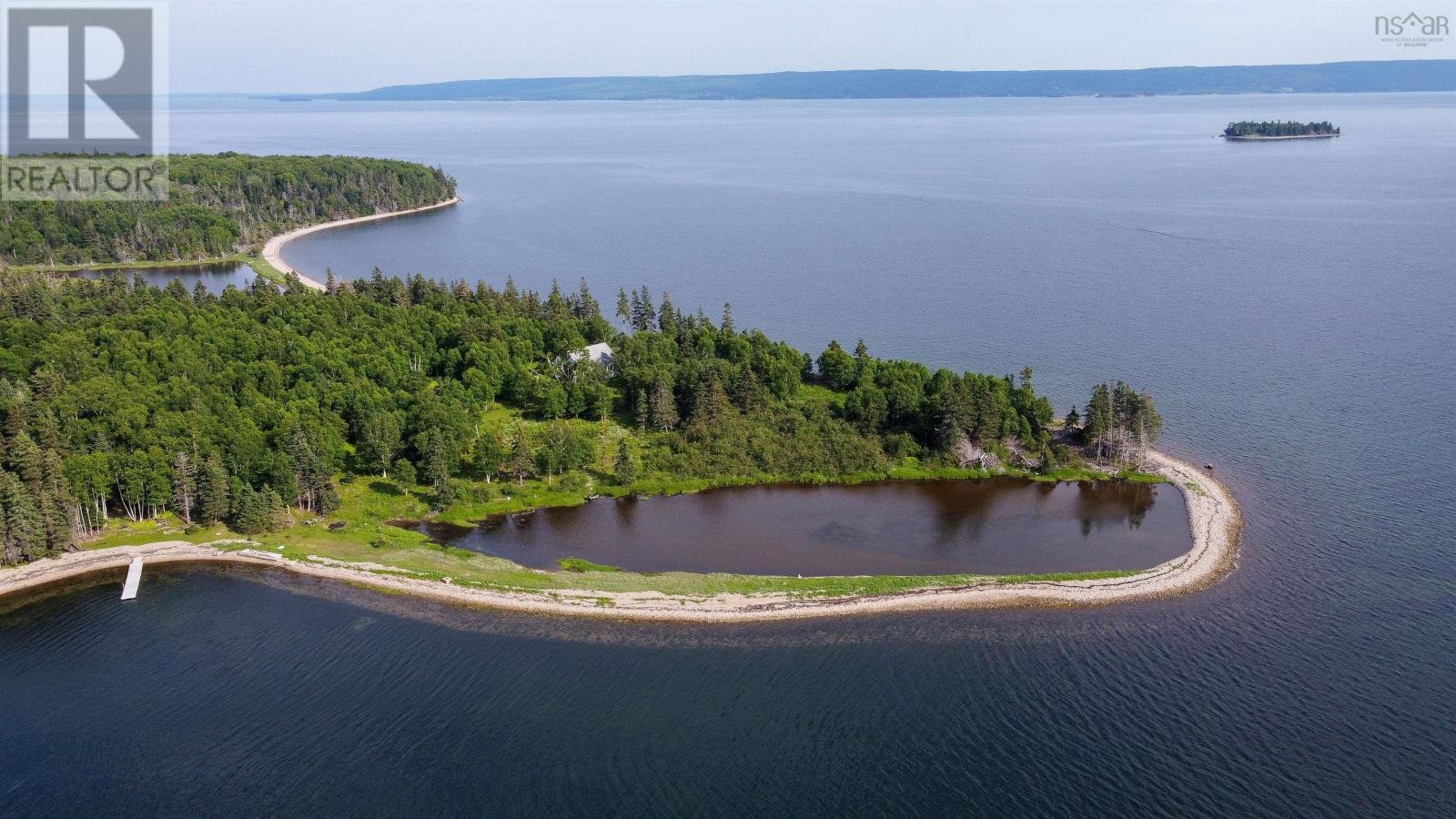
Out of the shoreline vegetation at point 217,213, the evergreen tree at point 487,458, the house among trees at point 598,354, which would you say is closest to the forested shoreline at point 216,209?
the shoreline vegetation at point 217,213

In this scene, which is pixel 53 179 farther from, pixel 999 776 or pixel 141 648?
pixel 999 776

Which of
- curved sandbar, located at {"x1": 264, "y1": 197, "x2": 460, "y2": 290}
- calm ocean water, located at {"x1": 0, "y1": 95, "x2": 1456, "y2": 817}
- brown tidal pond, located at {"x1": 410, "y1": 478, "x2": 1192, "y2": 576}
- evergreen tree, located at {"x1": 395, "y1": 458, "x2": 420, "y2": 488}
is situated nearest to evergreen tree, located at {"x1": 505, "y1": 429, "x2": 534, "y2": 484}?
brown tidal pond, located at {"x1": 410, "y1": 478, "x2": 1192, "y2": 576}

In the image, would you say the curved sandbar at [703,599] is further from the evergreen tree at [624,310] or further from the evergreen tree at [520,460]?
the evergreen tree at [624,310]

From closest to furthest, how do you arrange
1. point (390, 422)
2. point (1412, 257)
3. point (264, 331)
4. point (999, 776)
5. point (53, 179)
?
point (999, 776), point (390, 422), point (264, 331), point (1412, 257), point (53, 179)

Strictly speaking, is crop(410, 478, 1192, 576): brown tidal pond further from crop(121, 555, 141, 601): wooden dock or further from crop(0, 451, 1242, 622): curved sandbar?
crop(121, 555, 141, 601): wooden dock

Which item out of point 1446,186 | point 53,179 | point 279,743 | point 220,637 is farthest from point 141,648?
point 1446,186

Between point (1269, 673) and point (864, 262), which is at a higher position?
point (864, 262)
